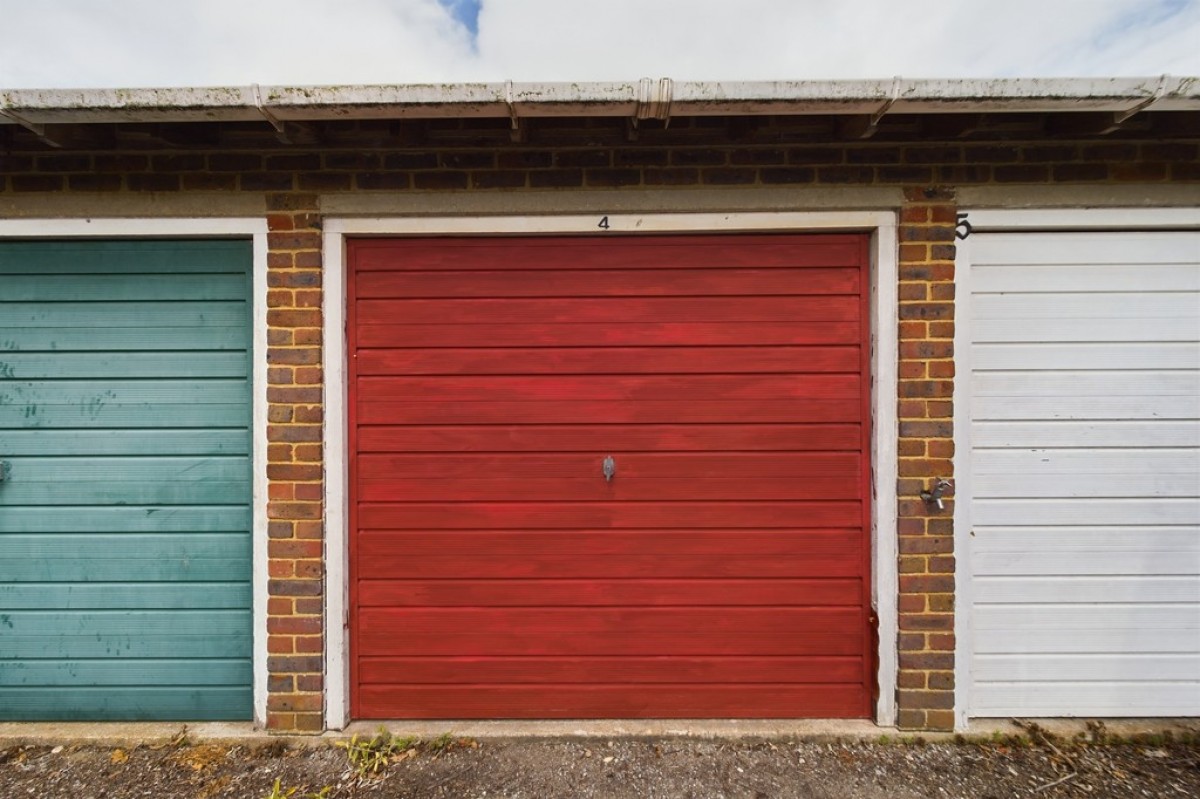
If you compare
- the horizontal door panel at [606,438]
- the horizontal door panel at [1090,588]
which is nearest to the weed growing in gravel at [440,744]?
the horizontal door panel at [606,438]

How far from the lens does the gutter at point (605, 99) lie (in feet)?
7.38

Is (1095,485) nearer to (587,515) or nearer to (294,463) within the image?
(587,515)

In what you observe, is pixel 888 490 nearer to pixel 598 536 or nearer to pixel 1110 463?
pixel 1110 463

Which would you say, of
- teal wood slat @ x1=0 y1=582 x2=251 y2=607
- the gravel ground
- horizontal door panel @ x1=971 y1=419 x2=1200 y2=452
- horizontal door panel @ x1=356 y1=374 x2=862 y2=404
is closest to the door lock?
horizontal door panel @ x1=356 y1=374 x2=862 y2=404

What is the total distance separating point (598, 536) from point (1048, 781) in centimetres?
216

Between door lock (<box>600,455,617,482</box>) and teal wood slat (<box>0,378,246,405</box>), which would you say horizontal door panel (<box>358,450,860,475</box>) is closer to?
door lock (<box>600,455,617,482</box>)

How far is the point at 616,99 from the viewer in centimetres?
228

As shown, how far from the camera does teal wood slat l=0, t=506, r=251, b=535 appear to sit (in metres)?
2.78

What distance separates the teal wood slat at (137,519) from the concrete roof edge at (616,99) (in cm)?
173

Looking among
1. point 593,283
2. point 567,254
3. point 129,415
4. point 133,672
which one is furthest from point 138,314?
point 593,283

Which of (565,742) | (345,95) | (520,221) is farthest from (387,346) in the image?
(565,742)

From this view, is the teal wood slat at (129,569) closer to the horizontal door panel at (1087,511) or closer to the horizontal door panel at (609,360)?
the horizontal door panel at (609,360)

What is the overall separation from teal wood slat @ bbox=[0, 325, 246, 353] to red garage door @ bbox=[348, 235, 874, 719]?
2.01 ft

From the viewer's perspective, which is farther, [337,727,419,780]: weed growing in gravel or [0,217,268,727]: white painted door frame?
[0,217,268,727]: white painted door frame
